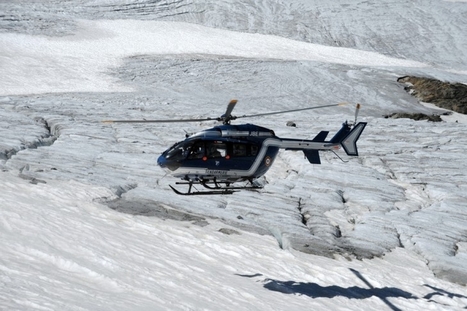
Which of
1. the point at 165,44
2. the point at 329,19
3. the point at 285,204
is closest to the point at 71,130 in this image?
the point at 285,204

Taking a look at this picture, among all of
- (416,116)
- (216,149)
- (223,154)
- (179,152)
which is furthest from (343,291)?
(416,116)

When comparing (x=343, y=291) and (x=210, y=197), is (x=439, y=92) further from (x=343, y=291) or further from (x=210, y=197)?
(x=343, y=291)

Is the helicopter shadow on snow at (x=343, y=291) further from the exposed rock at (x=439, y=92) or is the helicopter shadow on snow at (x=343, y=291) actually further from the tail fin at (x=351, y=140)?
the exposed rock at (x=439, y=92)

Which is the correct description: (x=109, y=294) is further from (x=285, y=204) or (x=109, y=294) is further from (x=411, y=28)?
(x=411, y=28)

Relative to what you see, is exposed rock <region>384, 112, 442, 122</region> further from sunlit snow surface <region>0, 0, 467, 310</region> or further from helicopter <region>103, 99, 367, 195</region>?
helicopter <region>103, 99, 367, 195</region>

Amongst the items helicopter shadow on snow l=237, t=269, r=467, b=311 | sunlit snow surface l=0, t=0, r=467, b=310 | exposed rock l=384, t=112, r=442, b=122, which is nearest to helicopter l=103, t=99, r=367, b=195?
sunlit snow surface l=0, t=0, r=467, b=310

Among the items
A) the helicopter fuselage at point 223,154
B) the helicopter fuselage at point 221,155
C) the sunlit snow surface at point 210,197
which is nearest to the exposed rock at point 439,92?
the sunlit snow surface at point 210,197
